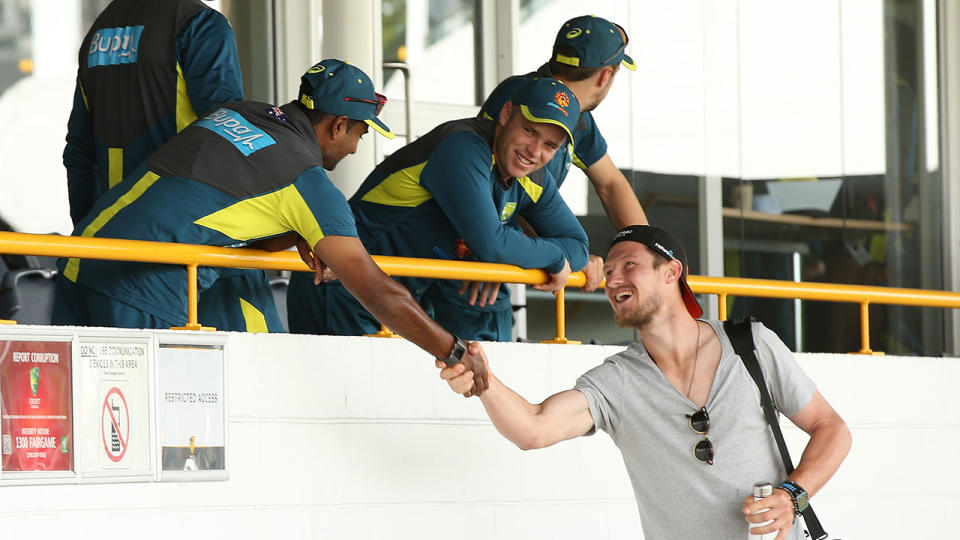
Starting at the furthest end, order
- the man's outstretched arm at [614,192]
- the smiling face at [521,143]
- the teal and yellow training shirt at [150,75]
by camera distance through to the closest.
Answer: the man's outstretched arm at [614,192] → the smiling face at [521,143] → the teal and yellow training shirt at [150,75]

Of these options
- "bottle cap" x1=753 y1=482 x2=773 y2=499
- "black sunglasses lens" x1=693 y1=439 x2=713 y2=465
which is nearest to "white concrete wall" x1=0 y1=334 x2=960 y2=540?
"black sunglasses lens" x1=693 y1=439 x2=713 y2=465

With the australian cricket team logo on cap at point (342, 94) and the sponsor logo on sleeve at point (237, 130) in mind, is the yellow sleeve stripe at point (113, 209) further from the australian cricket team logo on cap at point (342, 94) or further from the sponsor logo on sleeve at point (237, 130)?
the australian cricket team logo on cap at point (342, 94)

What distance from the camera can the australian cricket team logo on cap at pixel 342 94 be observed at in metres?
3.53

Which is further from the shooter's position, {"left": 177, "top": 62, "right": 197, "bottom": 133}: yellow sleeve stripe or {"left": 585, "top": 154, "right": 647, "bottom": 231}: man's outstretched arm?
{"left": 585, "top": 154, "right": 647, "bottom": 231}: man's outstretched arm

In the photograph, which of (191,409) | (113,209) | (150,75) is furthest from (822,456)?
(150,75)

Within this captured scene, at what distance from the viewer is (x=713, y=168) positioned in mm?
7715

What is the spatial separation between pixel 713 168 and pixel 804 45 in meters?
0.99

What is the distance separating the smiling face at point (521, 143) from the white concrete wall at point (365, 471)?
0.59 metres

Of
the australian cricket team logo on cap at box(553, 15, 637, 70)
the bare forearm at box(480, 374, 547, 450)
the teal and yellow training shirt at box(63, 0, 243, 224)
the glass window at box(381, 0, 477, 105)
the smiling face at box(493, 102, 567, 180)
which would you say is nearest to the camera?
the bare forearm at box(480, 374, 547, 450)

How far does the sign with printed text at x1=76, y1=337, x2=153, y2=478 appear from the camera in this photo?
3.34 meters

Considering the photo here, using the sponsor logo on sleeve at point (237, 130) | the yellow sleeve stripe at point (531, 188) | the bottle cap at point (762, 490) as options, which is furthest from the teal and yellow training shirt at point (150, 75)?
the bottle cap at point (762, 490)

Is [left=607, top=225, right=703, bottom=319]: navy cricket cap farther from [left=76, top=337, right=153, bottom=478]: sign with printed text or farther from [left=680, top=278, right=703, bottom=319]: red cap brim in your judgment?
[left=76, top=337, right=153, bottom=478]: sign with printed text

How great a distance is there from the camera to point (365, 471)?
3814 mm

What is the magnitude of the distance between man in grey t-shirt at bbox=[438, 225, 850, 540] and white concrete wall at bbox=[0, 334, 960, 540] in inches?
26.7
